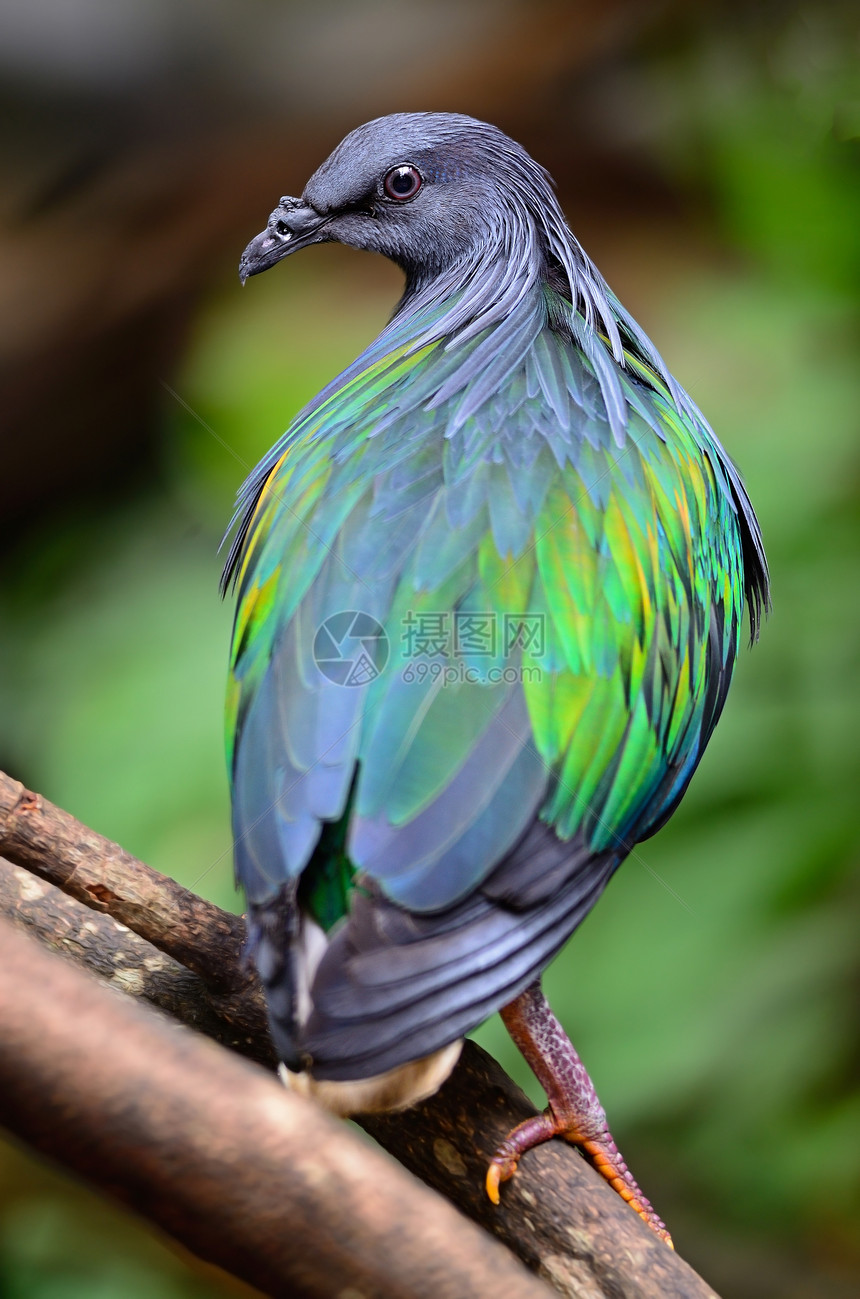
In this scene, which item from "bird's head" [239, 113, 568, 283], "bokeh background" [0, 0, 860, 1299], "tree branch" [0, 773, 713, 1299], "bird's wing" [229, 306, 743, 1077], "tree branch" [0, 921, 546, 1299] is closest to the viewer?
"tree branch" [0, 921, 546, 1299]

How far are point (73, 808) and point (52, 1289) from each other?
107cm

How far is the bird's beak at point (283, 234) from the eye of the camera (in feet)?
6.44

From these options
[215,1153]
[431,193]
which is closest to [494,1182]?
[215,1153]

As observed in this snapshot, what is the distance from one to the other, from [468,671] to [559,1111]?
0.64 m

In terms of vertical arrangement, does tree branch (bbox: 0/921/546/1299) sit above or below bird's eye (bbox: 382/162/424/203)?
below

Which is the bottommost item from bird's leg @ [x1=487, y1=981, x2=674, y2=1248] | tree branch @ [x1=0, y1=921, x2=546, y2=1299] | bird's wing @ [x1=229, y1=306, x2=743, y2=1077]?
bird's leg @ [x1=487, y1=981, x2=674, y2=1248]

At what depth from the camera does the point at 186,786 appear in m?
2.85

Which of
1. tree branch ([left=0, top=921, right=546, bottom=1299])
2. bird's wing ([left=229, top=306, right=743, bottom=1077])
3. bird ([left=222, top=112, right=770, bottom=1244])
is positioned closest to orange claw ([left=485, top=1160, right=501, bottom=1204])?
bird ([left=222, top=112, right=770, bottom=1244])

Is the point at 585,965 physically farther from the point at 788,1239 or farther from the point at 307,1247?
the point at 307,1247

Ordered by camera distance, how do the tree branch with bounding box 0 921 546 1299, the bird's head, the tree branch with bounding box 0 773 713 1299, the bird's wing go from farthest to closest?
1. the bird's head
2. the tree branch with bounding box 0 773 713 1299
3. the bird's wing
4. the tree branch with bounding box 0 921 546 1299

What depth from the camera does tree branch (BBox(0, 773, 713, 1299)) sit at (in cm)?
144

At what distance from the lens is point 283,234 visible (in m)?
1.97

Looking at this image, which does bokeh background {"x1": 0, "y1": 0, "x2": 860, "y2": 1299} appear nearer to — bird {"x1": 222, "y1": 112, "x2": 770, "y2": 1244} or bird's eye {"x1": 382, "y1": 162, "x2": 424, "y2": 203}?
bird {"x1": 222, "y1": 112, "x2": 770, "y2": 1244}

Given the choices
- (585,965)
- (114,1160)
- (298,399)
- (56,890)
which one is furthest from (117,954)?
(298,399)
